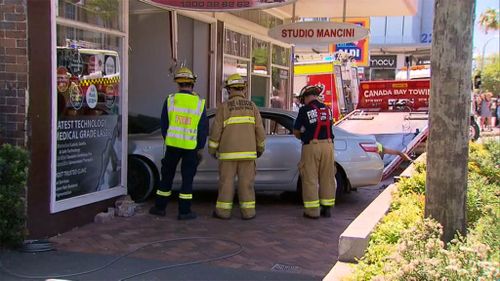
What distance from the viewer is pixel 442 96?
Answer: 12.3ft

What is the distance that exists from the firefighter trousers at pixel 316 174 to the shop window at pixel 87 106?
238cm

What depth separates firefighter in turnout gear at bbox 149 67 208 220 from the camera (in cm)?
706

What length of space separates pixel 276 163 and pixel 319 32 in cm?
346

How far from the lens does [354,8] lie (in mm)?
13016

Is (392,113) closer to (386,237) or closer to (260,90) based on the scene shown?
(260,90)

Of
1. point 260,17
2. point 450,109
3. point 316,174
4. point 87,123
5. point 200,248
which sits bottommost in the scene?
point 200,248

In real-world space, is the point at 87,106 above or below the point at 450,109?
below

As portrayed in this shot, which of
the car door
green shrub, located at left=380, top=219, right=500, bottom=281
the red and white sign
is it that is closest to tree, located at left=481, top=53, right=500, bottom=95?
the red and white sign

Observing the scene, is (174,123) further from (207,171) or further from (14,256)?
(14,256)

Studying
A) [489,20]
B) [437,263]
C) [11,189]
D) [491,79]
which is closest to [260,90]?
[11,189]

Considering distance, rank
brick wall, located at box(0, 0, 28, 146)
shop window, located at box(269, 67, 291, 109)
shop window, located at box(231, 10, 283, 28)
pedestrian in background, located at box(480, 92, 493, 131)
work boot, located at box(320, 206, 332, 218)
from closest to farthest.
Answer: brick wall, located at box(0, 0, 28, 146), work boot, located at box(320, 206, 332, 218), shop window, located at box(231, 10, 283, 28), shop window, located at box(269, 67, 291, 109), pedestrian in background, located at box(480, 92, 493, 131)

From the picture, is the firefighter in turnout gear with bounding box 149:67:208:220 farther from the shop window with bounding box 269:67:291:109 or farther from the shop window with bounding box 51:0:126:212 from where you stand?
the shop window with bounding box 269:67:291:109

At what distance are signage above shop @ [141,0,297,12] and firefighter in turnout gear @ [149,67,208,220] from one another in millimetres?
1425

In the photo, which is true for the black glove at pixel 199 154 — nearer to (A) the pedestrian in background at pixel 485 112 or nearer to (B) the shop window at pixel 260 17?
Answer: (B) the shop window at pixel 260 17
